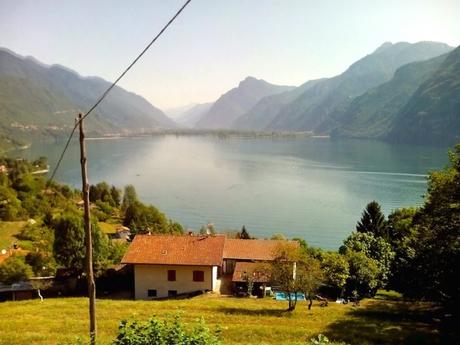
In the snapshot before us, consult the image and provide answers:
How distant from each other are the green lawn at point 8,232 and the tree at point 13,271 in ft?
83.4

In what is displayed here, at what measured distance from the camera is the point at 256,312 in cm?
2458

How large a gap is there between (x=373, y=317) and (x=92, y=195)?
8993 cm

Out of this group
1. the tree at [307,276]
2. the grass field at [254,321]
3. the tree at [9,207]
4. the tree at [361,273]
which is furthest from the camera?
the tree at [9,207]

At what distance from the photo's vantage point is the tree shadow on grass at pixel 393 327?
62.2ft

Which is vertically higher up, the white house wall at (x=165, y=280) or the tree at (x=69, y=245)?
the tree at (x=69, y=245)

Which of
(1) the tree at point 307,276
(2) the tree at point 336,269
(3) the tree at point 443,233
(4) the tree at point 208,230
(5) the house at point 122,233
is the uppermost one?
(3) the tree at point 443,233

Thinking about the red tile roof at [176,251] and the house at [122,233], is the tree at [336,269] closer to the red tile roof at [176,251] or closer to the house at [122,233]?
the red tile roof at [176,251]

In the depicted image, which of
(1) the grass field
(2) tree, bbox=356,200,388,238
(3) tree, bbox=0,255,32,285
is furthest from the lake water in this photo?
(3) tree, bbox=0,255,32,285

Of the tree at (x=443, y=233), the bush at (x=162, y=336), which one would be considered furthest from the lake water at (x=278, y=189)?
the bush at (x=162, y=336)

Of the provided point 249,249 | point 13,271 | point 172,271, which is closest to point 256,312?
point 172,271

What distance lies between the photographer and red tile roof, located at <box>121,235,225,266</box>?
3462 centimetres

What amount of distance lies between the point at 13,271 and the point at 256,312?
23016 mm

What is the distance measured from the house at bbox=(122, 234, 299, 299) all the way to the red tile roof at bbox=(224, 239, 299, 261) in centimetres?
276

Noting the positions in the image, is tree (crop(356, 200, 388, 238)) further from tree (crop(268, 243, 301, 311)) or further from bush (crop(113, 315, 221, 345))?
bush (crop(113, 315, 221, 345))
